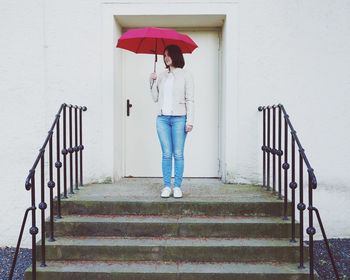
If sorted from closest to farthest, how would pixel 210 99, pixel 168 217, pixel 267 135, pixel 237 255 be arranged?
pixel 237 255 → pixel 168 217 → pixel 267 135 → pixel 210 99

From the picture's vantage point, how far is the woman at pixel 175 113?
17.0 ft

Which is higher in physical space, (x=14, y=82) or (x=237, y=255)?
(x=14, y=82)

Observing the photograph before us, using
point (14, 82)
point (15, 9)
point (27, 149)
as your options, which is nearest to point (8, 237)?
point (27, 149)

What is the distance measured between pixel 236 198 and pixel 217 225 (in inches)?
21.5

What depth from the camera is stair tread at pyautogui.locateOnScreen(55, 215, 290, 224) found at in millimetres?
4766

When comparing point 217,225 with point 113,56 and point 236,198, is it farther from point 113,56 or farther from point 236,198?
point 113,56

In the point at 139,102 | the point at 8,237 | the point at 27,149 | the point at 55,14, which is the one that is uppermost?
the point at 55,14

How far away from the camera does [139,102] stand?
6734 mm

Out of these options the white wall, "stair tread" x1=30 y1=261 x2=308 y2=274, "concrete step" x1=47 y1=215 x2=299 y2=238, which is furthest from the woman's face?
"stair tread" x1=30 y1=261 x2=308 y2=274

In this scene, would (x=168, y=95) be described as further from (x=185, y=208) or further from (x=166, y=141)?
(x=185, y=208)

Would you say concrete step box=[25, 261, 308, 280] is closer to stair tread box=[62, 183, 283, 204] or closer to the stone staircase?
the stone staircase

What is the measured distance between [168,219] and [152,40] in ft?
7.01

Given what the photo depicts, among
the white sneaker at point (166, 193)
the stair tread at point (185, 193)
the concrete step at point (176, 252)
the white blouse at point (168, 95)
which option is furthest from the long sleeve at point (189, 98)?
the concrete step at point (176, 252)

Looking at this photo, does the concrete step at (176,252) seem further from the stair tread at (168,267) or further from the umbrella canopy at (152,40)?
the umbrella canopy at (152,40)
